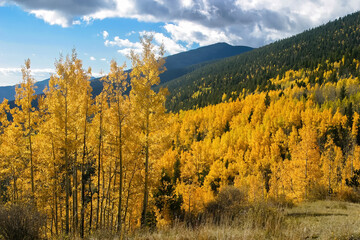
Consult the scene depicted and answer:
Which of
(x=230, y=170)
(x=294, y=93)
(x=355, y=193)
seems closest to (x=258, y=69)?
(x=294, y=93)

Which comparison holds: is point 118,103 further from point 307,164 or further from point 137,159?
point 307,164

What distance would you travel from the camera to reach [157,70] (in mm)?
15242

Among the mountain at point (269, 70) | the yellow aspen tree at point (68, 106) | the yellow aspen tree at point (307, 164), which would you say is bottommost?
the yellow aspen tree at point (307, 164)

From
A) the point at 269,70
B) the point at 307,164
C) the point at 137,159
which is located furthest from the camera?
the point at 269,70

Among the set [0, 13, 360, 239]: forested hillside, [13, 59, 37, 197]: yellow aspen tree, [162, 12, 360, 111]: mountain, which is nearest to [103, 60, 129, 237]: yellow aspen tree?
[0, 13, 360, 239]: forested hillside

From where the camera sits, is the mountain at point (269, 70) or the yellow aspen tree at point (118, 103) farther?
the mountain at point (269, 70)

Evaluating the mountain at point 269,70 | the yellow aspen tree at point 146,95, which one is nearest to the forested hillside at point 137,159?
the yellow aspen tree at point 146,95

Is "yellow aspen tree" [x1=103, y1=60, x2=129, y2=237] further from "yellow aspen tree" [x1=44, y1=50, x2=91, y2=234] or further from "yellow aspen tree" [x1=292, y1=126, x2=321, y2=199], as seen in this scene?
"yellow aspen tree" [x1=292, y1=126, x2=321, y2=199]

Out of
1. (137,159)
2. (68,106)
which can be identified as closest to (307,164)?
(137,159)

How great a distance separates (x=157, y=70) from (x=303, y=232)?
494 inches

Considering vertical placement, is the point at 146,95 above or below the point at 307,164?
above

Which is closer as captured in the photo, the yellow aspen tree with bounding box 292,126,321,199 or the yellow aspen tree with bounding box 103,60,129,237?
the yellow aspen tree with bounding box 103,60,129,237

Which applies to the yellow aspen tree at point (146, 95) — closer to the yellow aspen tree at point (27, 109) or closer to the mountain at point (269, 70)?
the yellow aspen tree at point (27, 109)

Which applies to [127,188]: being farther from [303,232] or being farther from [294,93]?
→ [294,93]
